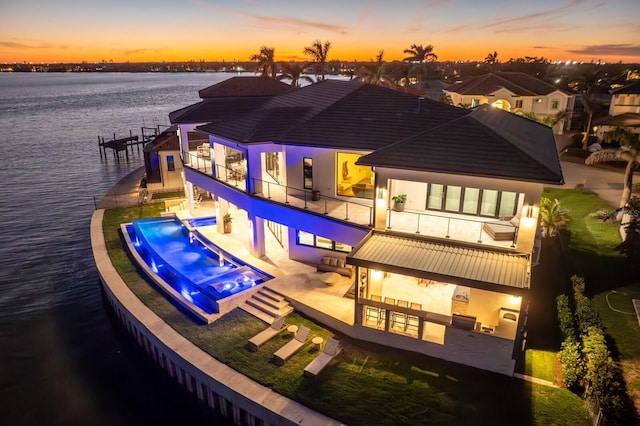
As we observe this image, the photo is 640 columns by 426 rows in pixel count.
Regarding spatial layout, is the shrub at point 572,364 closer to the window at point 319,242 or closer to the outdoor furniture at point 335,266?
the outdoor furniture at point 335,266

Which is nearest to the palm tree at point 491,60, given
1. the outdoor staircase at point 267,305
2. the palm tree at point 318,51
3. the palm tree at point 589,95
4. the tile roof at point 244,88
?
the palm tree at point 589,95

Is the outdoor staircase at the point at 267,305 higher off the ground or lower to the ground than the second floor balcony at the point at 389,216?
lower

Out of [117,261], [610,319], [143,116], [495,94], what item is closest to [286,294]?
[117,261]

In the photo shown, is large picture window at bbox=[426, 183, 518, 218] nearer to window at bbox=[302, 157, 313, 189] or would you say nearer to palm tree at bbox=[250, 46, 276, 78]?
window at bbox=[302, 157, 313, 189]

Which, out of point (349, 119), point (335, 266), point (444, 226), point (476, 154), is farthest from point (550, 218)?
point (335, 266)

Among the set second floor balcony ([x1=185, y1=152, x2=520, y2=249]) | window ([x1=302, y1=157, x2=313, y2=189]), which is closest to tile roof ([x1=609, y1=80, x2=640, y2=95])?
second floor balcony ([x1=185, y1=152, x2=520, y2=249])

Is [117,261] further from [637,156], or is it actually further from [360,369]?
[637,156]

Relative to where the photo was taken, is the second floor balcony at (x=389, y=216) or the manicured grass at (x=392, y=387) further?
the second floor balcony at (x=389, y=216)
